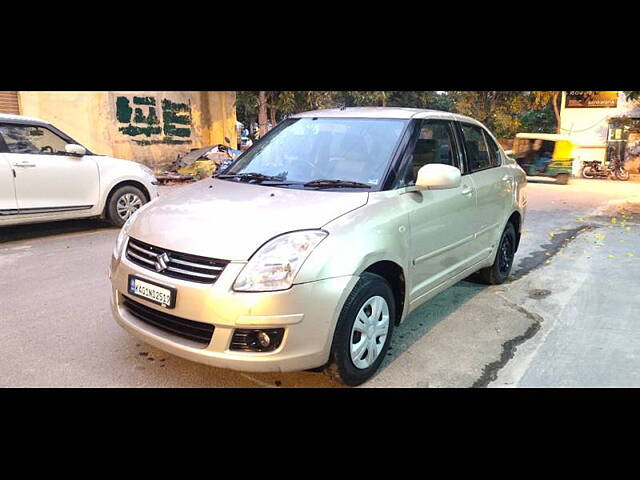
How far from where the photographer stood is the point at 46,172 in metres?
7.00

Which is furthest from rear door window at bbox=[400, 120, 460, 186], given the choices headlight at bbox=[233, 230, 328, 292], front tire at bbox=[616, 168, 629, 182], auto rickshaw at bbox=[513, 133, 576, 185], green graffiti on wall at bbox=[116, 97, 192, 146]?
front tire at bbox=[616, 168, 629, 182]

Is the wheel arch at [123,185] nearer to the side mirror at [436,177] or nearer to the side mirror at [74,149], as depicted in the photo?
the side mirror at [74,149]

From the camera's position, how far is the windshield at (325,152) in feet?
12.4

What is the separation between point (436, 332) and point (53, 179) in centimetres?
555

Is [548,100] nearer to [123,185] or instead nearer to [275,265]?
[123,185]

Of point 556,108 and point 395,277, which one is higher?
point 556,108

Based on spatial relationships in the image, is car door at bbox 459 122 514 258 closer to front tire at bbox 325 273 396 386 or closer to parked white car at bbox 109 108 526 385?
parked white car at bbox 109 108 526 385

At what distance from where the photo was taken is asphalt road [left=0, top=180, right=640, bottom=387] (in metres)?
3.44

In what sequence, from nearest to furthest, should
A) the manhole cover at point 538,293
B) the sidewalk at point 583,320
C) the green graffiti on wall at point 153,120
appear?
the sidewalk at point 583,320
the manhole cover at point 538,293
the green graffiti on wall at point 153,120

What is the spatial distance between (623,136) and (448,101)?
14786mm

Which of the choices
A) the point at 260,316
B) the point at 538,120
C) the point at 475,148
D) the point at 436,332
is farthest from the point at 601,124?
the point at 260,316

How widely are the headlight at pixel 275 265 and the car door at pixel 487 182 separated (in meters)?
2.24

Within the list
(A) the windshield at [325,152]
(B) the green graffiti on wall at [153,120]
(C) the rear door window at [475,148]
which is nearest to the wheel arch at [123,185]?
(A) the windshield at [325,152]

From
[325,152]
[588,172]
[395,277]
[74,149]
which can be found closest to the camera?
[395,277]
